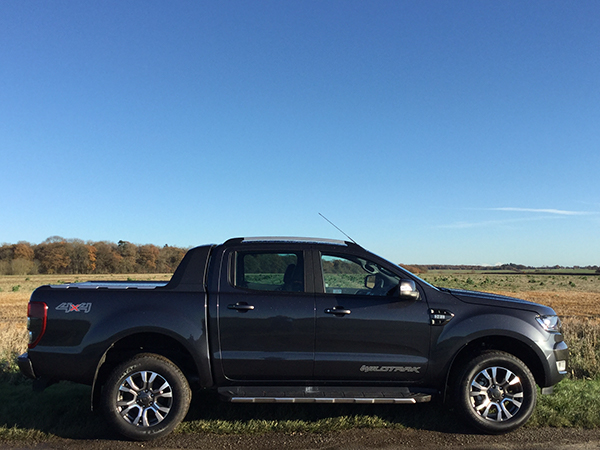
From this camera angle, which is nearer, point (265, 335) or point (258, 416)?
point (265, 335)

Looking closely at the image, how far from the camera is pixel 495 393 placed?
16.3ft

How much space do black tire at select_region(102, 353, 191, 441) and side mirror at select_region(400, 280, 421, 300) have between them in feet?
7.66

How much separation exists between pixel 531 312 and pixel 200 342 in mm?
3440

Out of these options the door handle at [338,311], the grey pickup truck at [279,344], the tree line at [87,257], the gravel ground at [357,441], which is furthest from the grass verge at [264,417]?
the tree line at [87,257]

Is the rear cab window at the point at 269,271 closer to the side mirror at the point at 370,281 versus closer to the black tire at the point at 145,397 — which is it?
the side mirror at the point at 370,281

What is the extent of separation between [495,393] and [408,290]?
4.59 feet

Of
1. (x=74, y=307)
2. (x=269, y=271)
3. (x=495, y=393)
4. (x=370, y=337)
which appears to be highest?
(x=269, y=271)

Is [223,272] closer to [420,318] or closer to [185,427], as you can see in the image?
[185,427]

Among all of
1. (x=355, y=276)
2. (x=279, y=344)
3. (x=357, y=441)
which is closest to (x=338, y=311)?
(x=355, y=276)

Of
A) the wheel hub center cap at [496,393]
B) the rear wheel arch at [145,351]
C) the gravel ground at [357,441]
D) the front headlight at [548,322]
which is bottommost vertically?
the gravel ground at [357,441]

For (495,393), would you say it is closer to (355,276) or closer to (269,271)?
(355,276)

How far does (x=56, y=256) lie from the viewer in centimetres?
10025

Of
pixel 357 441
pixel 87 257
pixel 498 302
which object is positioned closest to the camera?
pixel 357 441

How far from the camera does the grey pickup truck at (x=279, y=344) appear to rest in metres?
4.81
